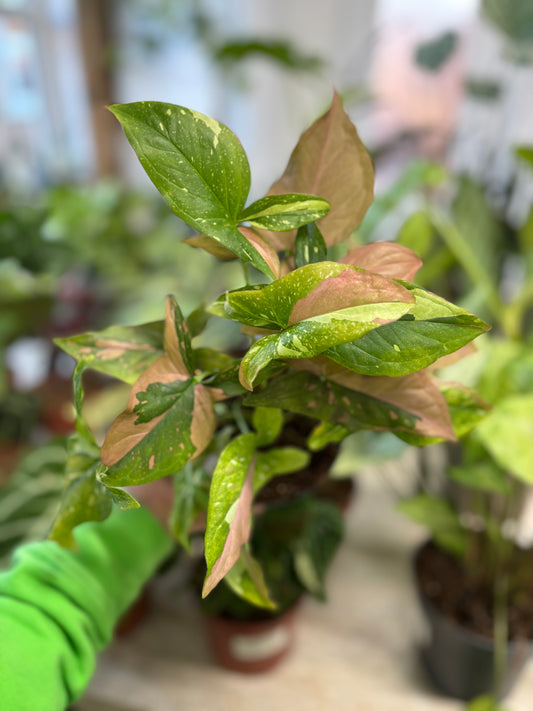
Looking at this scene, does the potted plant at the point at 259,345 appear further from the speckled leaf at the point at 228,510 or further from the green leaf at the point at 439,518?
the green leaf at the point at 439,518

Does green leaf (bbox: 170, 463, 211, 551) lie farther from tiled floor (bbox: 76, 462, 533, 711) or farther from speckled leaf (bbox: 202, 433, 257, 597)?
tiled floor (bbox: 76, 462, 533, 711)

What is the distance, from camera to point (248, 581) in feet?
1.29

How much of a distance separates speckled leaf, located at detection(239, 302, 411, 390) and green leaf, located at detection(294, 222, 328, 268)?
7cm

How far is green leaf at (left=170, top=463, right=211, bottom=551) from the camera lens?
0.42 m

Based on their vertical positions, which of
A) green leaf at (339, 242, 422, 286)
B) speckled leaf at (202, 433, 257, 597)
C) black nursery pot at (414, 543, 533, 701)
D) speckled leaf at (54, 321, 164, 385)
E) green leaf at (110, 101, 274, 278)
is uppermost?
green leaf at (110, 101, 274, 278)

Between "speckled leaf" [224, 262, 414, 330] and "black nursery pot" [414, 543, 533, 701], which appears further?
"black nursery pot" [414, 543, 533, 701]

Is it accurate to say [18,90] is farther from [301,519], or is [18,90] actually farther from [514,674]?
[514,674]

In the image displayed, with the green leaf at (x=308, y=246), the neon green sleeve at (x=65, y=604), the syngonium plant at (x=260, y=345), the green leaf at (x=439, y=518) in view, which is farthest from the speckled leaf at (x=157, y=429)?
the green leaf at (x=439, y=518)

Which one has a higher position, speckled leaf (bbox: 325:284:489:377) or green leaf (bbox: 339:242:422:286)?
green leaf (bbox: 339:242:422:286)

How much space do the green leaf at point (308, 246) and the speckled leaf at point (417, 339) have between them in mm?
76

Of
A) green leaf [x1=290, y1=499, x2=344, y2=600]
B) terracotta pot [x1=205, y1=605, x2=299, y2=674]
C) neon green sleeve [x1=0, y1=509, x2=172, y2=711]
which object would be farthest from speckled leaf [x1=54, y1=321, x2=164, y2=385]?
terracotta pot [x1=205, y1=605, x2=299, y2=674]

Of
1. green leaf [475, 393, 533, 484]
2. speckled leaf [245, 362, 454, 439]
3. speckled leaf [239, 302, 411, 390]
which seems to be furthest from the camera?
green leaf [475, 393, 533, 484]

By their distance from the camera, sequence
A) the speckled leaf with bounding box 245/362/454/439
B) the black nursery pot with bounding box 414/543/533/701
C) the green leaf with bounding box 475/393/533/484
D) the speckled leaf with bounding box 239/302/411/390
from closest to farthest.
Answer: the speckled leaf with bounding box 239/302/411/390, the speckled leaf with bounding box 245/362/454/439, the green leaf with bounding box 475/393/533/484, the black nursery pot with bounding box 414/543/533/701

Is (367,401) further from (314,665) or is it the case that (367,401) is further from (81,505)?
(314,665)
